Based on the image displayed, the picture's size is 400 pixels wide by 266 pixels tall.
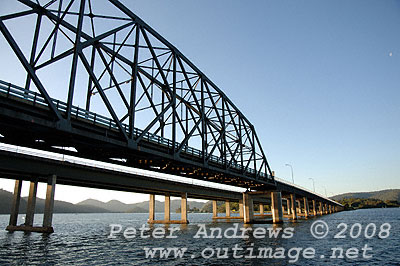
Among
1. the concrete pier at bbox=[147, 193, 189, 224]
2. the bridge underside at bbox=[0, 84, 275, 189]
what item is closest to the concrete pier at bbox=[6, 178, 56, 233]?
the bridge underside at bbox=[0, 84, 275, 189]

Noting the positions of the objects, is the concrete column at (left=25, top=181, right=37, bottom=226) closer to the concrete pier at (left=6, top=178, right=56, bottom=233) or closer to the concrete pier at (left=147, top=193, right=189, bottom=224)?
the concrete pier at (left=6, top=178, right=56, bottom=233)

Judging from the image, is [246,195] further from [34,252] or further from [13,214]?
[34,252]

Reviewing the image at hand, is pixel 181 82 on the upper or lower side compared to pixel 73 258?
upper

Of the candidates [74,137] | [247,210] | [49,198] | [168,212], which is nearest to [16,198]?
[49,198]

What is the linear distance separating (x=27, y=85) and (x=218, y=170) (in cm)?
3280

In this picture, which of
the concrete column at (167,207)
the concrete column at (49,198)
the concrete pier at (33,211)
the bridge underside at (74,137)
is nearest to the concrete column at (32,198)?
the concrete pier at (33,211)

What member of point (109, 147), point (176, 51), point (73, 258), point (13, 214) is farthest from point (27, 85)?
point (13, 214)

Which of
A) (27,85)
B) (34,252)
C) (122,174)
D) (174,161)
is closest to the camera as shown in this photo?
(27,85)

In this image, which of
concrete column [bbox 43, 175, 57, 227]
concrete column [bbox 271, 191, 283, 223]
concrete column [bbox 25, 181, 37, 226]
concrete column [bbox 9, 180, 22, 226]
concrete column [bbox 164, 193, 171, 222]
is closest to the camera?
concrete column [bbox 43, 175, 57, 227]

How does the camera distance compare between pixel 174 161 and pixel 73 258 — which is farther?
pixel 174 161

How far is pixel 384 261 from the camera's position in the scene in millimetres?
23312

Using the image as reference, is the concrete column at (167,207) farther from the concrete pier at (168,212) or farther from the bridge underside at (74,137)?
the bridge underside at (74,137)

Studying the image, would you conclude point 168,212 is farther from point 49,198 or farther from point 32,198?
point 49,198

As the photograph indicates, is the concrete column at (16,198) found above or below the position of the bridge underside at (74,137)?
below
